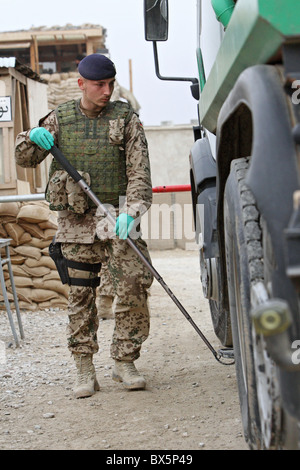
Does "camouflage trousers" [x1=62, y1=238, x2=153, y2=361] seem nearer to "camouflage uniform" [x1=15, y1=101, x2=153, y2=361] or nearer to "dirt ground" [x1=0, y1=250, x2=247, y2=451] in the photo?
"camouflage uniform" [x1=15, y1=101, x2=153, y2=361]

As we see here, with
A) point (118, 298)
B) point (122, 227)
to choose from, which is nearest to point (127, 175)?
point (122, 227)

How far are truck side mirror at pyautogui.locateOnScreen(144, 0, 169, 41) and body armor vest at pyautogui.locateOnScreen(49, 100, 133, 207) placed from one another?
43 centimetres

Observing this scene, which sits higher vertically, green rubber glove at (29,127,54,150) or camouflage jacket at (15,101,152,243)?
green rubber glove at (29,127,54,150)

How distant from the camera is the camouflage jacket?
3.74 m

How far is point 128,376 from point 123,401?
257mm

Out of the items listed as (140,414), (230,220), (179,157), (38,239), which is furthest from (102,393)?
(179,157)

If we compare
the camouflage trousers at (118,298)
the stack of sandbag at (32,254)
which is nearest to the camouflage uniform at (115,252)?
the camouflage trousers at (118,298)

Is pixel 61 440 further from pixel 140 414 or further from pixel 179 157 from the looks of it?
pixel 179 157

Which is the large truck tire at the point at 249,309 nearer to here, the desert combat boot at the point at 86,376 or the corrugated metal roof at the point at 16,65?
the desert combat boot at the point at 86,376

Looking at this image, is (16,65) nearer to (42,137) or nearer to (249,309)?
(42,137)

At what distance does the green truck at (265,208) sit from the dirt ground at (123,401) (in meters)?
0.85

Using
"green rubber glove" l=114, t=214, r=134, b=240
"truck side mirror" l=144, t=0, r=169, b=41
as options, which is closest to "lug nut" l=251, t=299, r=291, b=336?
"green rubber glove" l=114, t=214, r=134, b=240

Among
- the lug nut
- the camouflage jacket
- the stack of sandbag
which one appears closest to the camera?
the lug nut

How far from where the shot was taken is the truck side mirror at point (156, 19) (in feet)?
12.1
